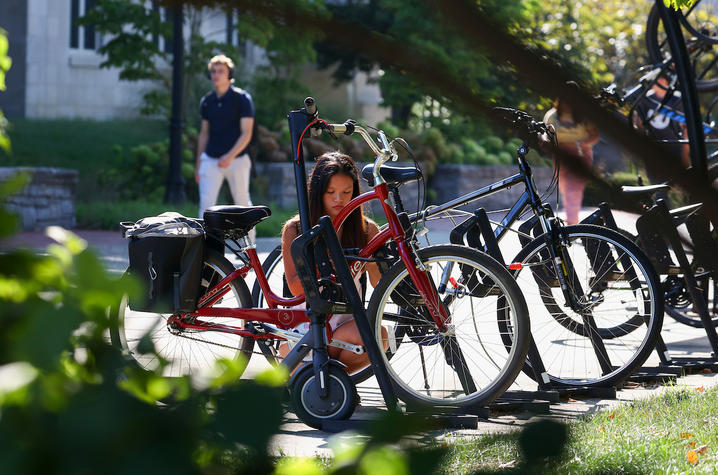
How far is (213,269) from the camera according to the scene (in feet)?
16.8

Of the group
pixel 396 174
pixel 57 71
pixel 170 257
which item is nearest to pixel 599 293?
pixel 396 174

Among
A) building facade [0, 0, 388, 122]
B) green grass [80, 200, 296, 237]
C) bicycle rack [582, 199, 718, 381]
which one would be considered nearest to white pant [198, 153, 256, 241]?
green grass [80, 200, 296, 237]

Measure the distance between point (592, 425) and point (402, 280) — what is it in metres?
0.99

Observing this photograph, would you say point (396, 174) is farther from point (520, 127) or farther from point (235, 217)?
point (520, 127)

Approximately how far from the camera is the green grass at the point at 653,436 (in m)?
3.40

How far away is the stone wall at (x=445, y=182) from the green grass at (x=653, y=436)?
12060 millimetres

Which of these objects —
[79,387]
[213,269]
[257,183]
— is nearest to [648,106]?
[213,269]

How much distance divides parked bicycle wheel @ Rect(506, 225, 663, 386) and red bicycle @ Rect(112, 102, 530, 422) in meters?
0.20

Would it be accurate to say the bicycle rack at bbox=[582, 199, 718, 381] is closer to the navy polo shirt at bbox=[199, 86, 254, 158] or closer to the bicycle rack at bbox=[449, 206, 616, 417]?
the bicycle rack at bbox=[449, 206, 616, 417]

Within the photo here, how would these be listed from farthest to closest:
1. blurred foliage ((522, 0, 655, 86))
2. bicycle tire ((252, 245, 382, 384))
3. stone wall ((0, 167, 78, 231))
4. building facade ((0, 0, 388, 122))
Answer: blurred foliage ((522, 0, 655, 86)), building facade ((0, 0, 388, 122)), stone wall ((0, 167, 78, 231)), bicycle tire ((252, 245, 382, 384))

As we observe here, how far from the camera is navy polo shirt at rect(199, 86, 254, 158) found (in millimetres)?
9977

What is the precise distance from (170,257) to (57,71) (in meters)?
19.1

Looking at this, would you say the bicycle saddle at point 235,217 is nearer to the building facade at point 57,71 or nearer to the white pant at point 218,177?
the white pant at point 218,177

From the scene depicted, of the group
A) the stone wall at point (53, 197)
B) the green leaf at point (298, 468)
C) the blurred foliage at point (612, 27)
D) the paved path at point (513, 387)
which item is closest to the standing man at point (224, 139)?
the paved path at point (513, 387)
